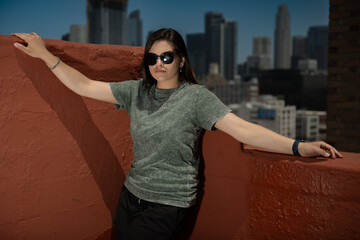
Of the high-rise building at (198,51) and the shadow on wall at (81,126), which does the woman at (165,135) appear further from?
the high-rise building at (198,51)

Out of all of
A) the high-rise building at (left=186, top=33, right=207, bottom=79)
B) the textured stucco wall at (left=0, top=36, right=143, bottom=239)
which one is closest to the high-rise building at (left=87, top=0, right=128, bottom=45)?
the high-rise building at (left=186, top=33, right=207, bottom=79)

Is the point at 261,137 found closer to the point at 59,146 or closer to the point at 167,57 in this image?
the point at 167,57

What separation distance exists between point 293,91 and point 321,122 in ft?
27.3

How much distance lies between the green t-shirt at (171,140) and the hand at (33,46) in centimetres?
49

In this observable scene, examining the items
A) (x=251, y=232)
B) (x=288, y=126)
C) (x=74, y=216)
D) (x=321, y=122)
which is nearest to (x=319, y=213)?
(x=251, y=232)

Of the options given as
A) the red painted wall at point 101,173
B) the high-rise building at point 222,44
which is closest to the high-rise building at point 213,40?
the high-rise building at point 222,44

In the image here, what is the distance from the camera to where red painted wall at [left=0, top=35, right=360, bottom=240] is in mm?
1607

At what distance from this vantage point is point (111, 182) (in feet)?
6.55

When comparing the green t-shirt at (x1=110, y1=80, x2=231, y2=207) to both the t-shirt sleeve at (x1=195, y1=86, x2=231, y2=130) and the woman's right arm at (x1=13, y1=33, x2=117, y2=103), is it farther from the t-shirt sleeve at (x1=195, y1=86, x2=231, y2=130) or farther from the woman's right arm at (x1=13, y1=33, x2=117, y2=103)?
the woman's right arm at (x1=13, y1=33, x2=117, y2=103)

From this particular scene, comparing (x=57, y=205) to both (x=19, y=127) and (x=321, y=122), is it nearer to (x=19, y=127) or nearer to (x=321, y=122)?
(x=19, y=127)

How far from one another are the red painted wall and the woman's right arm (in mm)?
65

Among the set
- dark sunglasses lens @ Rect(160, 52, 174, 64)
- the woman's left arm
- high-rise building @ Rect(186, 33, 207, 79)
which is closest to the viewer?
the woman's left arm

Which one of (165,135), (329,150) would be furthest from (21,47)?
(329,150)

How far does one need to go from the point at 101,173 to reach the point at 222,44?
380 feet
